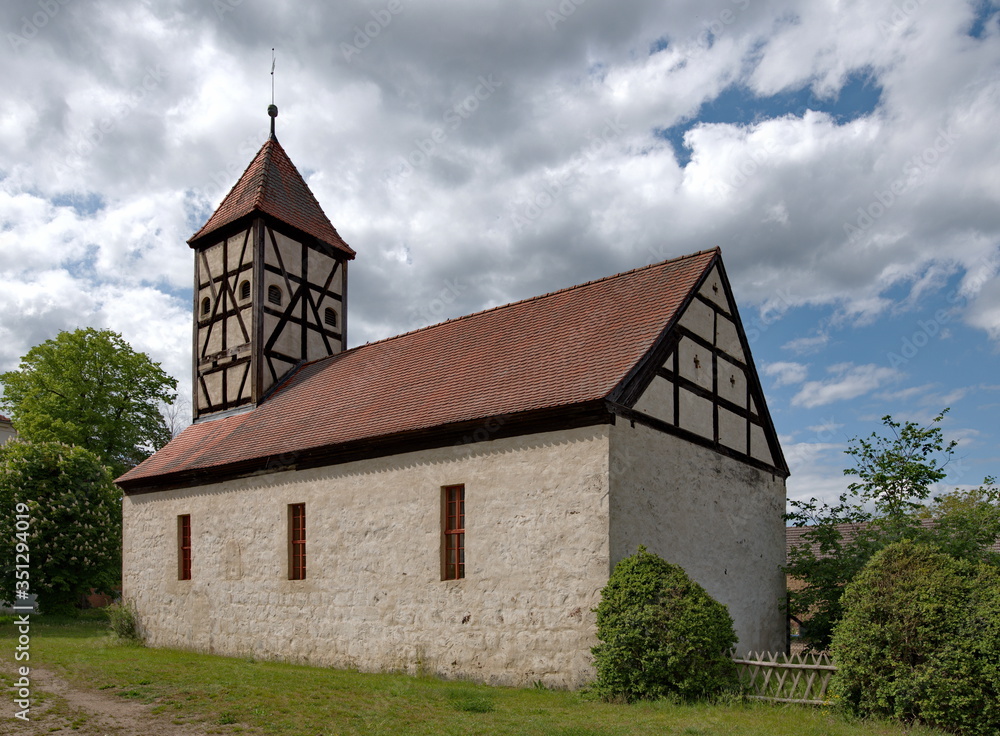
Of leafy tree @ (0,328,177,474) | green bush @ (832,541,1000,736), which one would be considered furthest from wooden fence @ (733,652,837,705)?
leafy tree @ (0,328,177,474)

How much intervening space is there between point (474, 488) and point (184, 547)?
9.27m

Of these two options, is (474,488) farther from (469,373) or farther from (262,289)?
(262,289)

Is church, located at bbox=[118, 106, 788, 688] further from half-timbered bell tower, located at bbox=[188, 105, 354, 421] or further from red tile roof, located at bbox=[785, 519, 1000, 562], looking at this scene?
red tile roof, located at bbox=[785, 519, 1000, 562]

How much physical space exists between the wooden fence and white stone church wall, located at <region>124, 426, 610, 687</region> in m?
2.22

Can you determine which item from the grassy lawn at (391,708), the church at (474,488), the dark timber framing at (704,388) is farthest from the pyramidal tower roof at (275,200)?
the grassy lawn at (391,708)

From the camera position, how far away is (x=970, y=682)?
28.5ft

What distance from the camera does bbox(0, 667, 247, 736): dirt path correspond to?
8367 millimetres

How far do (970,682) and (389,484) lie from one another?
9324 millimetres

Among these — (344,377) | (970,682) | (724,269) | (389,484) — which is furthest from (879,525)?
(344,377)

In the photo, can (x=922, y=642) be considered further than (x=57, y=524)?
No

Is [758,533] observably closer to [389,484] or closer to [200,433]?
[389,484]

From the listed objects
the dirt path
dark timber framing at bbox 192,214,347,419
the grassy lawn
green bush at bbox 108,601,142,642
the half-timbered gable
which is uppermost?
dark timber framing at bbox 192,214,347,419

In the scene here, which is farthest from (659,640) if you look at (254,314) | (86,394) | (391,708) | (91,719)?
(86,394)

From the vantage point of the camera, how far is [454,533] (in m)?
13.5
